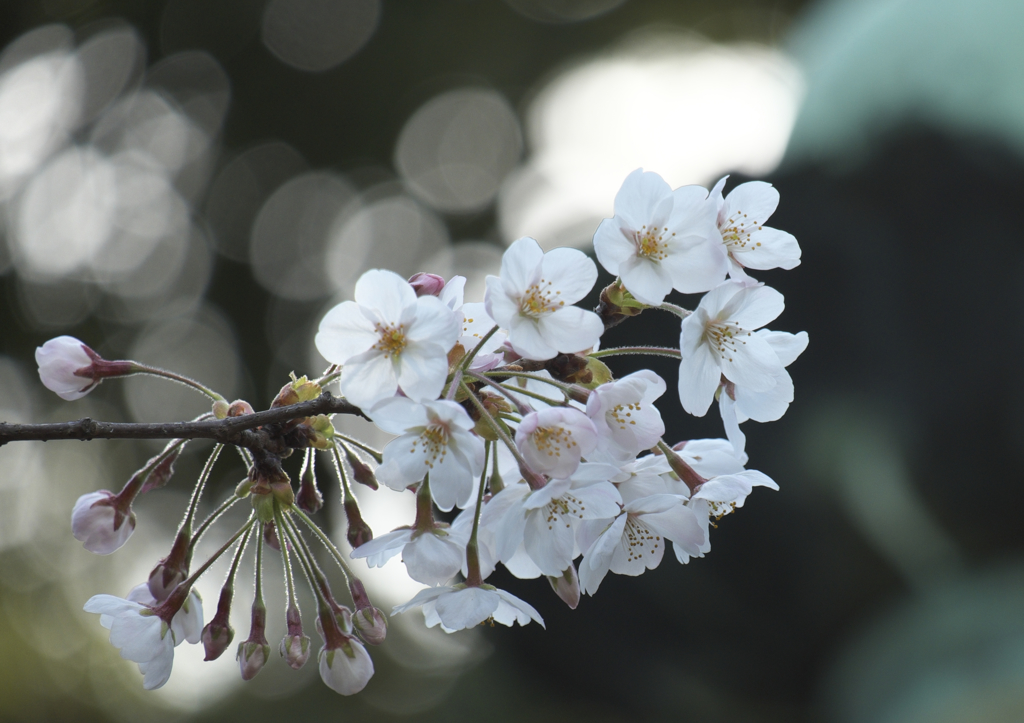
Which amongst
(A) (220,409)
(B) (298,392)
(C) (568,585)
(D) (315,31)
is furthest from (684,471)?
(D) (315,31)

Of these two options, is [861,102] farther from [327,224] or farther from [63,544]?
[63,544]

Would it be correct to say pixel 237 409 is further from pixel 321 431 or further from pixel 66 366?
pixel 66 366

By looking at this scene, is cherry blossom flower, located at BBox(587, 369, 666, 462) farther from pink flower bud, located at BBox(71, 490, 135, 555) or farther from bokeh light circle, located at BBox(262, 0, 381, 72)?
bokeh light circle, located at BBox(262, 0, 381, 72)

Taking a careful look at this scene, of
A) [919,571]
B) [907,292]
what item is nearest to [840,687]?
[919,571]

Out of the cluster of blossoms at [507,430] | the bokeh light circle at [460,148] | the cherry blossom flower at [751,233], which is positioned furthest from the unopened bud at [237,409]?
the bokeh light circle at [460,148]

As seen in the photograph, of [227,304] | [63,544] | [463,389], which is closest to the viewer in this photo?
[463,389]

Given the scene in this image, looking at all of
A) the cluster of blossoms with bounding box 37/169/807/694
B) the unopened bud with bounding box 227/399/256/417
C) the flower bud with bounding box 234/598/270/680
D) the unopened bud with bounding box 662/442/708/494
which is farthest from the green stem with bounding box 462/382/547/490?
the flower bud with bounding box 234/598/270/680

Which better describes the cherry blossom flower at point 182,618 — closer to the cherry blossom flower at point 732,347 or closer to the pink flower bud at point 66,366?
the pink flower bud at point 66,366
